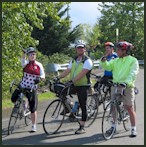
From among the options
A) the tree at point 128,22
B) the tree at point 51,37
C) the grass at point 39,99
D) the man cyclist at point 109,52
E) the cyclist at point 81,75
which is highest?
the tree at point 128,22

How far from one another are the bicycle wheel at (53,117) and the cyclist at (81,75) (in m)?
0.45

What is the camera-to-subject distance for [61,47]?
97.5ft

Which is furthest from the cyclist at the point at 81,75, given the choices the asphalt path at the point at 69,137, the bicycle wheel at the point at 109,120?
the bicycle wheel at the point at 109,120

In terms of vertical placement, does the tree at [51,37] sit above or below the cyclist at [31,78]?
above

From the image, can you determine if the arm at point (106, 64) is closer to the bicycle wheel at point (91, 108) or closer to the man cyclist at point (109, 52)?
the man cyclist at point (109, 52)

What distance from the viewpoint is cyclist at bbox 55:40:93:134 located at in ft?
25.5

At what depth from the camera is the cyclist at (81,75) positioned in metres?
7.77

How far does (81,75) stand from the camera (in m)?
7.72

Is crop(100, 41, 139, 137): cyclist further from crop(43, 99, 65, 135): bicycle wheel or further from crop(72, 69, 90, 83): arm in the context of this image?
crop(43, 99, 65, 135): bicycle wheel

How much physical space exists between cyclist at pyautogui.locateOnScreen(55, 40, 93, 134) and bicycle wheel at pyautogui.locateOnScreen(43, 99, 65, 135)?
17.7 inches

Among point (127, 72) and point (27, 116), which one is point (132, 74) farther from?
point (27, 116)

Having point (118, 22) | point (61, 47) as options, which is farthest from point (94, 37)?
point (61, 47)

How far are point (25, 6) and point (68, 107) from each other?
13.8 feet

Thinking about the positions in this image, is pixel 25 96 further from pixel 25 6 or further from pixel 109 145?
pixel 25 6
